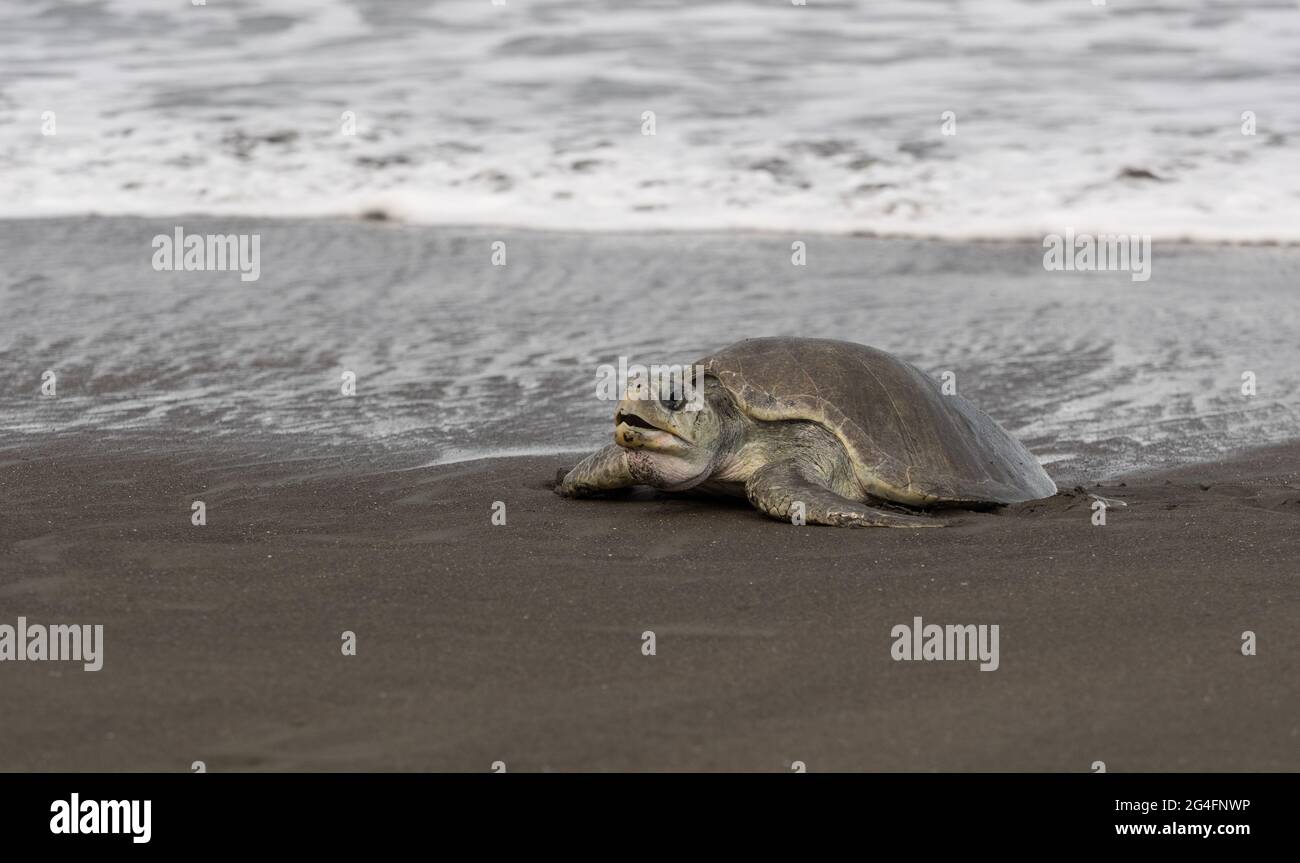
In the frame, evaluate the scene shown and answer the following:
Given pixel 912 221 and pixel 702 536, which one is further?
pixel 912 221

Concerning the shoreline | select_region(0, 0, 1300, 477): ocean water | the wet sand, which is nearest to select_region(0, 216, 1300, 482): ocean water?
select_region(0, 0, 1300, 477): ocean water

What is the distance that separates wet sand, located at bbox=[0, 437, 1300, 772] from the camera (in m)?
2.65

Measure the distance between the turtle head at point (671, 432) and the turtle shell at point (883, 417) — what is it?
183mm

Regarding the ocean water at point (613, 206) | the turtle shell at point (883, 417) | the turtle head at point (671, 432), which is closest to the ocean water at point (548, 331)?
the ocean water at point (613, 206)

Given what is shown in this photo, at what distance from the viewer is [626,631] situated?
10.8 ft

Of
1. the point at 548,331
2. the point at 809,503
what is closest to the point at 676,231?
Answer: the point at 548,331

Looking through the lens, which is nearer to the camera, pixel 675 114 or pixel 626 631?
pixel 626 631

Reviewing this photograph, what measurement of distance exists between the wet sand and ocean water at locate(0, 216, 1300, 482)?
1140mm

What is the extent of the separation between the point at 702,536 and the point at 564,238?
6.79 m

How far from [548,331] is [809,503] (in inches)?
144

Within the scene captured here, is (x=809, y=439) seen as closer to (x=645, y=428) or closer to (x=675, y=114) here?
(x=645, y=428)

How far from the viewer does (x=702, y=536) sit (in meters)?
4.36

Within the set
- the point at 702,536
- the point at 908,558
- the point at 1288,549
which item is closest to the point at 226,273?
the point at 702,536

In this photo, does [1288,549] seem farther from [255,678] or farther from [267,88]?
[267,88]
